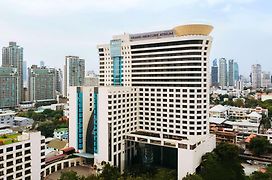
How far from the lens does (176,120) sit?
103 ft

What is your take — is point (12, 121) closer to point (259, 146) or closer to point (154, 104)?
point (154, 104)

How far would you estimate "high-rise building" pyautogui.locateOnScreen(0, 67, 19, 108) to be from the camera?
7325 cm

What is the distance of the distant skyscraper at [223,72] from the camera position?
142 metres

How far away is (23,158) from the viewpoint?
908 inches

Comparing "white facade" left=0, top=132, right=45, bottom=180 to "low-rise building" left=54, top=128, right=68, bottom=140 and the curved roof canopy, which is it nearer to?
the curved roof canopy

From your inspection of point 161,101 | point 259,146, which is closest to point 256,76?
point 259,146

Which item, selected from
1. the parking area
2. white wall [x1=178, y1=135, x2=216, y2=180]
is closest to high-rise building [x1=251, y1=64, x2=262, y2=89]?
white wall [x1=178, y1=135, x2=216, y2=180]

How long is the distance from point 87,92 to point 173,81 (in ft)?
35.8

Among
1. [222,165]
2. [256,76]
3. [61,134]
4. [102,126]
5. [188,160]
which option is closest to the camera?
[188,160]

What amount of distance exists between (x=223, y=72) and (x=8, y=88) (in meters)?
113

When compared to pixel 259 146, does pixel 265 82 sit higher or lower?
higher

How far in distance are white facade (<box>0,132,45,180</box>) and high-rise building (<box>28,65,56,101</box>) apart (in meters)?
68.1

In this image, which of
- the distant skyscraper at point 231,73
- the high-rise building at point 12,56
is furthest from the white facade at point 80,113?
the distant skyscraper at point 231,73

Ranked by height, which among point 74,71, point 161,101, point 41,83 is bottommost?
point 161,101
